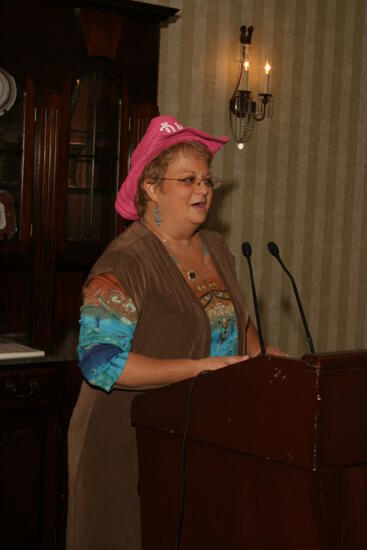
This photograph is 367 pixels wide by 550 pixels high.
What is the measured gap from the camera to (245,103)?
12.5ft

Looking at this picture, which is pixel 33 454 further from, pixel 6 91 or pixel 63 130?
pixel 6 91

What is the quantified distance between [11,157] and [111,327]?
1.31 metres

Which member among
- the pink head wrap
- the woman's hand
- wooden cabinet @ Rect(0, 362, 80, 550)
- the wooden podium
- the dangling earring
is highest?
the pink head wrap

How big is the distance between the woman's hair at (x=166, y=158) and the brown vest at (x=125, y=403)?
12 centimetres

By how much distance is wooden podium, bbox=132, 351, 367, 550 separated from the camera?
1.44 metres

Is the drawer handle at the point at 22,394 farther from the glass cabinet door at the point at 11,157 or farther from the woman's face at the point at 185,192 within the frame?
the woman's face at the point at 185,192

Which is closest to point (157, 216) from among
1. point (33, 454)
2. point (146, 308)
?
point (146, 308)

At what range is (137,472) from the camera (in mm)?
2055

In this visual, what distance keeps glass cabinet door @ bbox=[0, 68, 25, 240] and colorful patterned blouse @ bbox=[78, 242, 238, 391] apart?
1.10m

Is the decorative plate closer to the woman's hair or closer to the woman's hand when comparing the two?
the woman's hair

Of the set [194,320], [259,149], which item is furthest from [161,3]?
[194,320]

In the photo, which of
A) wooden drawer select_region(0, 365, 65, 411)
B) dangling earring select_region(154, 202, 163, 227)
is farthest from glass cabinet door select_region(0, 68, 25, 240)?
dangling earring select_region(154, 202, 163, 227)

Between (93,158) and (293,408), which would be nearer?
(293,408)

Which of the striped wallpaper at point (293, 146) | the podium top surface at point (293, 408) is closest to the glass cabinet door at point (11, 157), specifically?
the striped wallpaper at point (293, 146)
